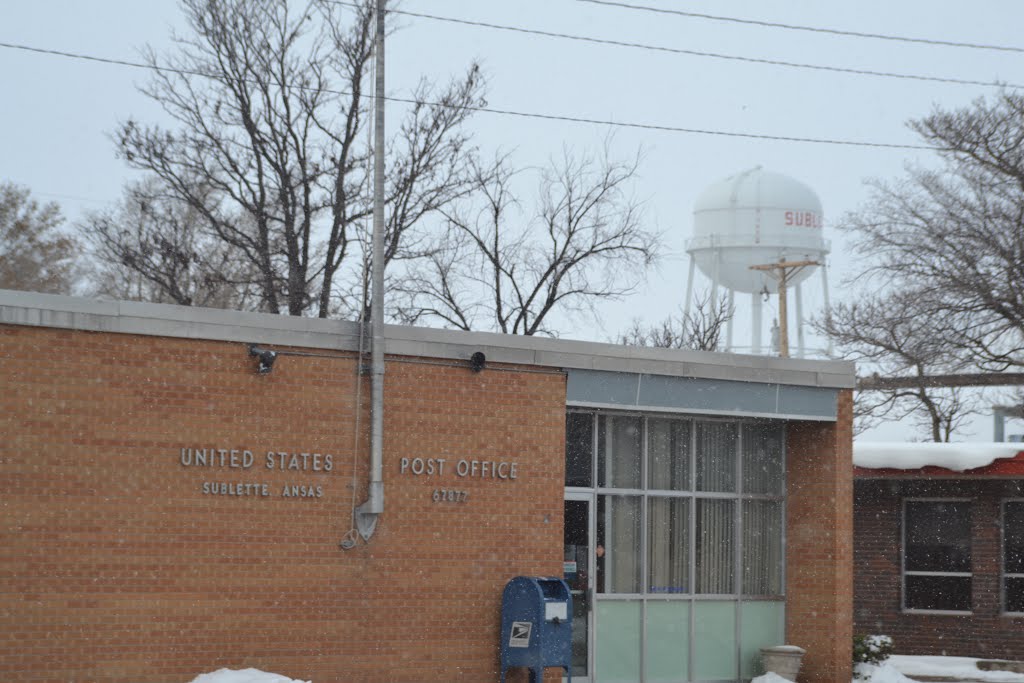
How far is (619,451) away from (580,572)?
1661 millimetres

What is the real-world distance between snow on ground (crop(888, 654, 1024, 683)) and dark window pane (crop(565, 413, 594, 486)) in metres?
6.66

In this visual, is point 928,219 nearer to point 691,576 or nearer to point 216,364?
point 691,576

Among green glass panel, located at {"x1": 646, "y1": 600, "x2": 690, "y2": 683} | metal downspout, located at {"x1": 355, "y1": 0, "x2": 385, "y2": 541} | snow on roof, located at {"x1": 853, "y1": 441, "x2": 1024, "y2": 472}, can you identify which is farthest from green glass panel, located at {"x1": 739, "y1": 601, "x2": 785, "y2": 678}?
metal downspout, located at {"x1": 355, "y1": 0, "x2": 385, "y2": 541}

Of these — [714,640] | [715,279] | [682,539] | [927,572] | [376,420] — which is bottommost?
[714,640]

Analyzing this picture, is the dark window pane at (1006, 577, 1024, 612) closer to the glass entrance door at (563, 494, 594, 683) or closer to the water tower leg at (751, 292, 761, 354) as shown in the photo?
the glass entrance door at (563, 494, 594, 683)

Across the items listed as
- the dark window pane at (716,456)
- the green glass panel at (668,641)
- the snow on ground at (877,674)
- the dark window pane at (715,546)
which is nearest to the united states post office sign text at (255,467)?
the green glass panel at (668,641)

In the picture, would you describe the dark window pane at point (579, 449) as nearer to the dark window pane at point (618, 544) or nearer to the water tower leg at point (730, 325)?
the dark window pane at point (618, 544)

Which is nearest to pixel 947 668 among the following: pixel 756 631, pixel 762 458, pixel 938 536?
pixel 938 536

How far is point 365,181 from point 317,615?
20514 millimetres

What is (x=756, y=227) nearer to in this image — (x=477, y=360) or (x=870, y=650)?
(x=870, y=650)

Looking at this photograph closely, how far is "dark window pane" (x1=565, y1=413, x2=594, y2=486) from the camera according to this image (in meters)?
18.9

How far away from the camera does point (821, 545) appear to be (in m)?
20.4

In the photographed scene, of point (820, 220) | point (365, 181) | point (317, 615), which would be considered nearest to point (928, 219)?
point (820, 220)

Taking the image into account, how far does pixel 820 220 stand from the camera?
140ft
